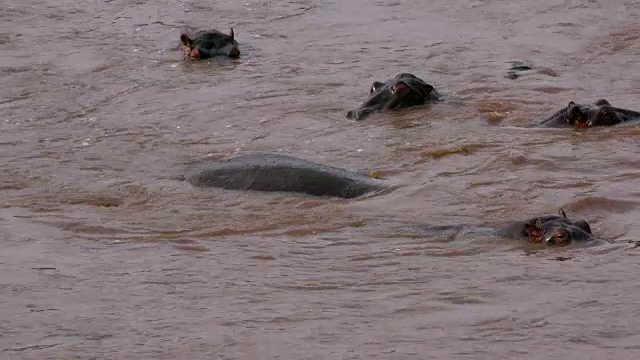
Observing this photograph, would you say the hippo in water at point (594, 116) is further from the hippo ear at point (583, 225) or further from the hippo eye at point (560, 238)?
the hippo eye at point (560, 238)

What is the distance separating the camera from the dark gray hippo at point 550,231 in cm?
746

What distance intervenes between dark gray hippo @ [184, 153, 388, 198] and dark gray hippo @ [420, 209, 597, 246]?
109cm

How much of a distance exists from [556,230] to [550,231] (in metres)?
0.04

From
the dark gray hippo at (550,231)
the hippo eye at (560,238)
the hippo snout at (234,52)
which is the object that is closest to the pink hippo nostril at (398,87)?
the hippo snout at (234,52)

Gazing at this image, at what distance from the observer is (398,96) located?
11.1 meters

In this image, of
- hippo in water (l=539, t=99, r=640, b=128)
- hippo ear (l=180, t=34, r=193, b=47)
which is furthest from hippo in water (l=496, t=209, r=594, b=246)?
hippo ear (l=180, t=34, r=193, b=47)

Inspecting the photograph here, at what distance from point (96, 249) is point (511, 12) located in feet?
25.0

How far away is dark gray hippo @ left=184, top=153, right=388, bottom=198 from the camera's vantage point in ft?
28.5

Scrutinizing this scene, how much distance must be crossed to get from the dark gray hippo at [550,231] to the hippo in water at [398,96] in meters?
3.35

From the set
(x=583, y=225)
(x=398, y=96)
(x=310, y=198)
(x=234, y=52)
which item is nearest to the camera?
(x=583, y=225)

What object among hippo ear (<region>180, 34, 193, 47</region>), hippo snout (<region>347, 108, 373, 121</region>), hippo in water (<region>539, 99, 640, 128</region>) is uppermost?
hippo in water (<region>539, 99, 640, 128</region>)

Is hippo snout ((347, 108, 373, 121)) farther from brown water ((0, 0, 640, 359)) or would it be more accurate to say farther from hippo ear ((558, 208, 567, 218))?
hippo ear ((558, 208, 567, 218))

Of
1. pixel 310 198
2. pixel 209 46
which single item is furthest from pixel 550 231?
pixel 209 46

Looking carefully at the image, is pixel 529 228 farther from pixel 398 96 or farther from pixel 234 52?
pixel 234 52
